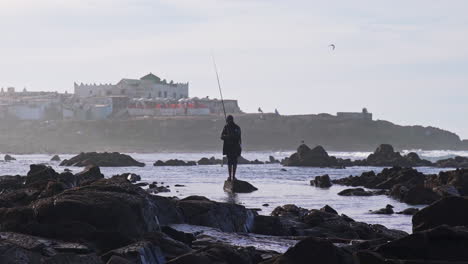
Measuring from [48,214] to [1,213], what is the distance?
0.78 meters

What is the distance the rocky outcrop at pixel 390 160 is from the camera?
211 feet

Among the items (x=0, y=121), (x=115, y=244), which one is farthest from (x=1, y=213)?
(x=0, y=121)

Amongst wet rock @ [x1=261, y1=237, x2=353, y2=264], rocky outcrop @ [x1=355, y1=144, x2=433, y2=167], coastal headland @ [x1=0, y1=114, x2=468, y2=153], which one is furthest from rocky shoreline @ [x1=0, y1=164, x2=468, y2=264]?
coastal headland @ [x1=0, y1=114, x2=468, y2=153]

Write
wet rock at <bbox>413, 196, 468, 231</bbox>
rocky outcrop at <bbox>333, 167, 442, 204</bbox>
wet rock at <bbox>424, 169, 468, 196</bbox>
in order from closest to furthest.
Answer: wet rock at <bbox>413, 196, 468, 231</bbox> → rocky outcrop at <bbox>333, 167, 442, 204</bbox> → wet rock at <bbox>424, 169, 468, 196</bbox>

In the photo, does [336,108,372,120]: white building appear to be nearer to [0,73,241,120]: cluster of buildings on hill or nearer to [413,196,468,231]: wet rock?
[0,73,241,120]: cluster of buildings on hill

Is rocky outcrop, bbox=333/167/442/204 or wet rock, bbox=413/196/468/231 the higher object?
wet rock, bbox=413/196/468/231

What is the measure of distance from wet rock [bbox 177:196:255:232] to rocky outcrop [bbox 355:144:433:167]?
4883 centimetres

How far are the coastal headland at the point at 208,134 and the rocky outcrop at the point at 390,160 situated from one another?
65.6 meters

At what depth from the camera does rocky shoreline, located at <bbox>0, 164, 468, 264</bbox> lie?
1009 centimetres

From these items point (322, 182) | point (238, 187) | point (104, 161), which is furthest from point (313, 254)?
point (104, 161)

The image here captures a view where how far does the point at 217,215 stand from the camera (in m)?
15.2

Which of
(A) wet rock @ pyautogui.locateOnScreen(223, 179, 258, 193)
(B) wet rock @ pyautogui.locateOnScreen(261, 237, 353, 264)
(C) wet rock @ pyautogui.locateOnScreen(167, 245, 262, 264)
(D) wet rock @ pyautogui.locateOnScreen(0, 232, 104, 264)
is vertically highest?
(B) wet rock @ pyautogui.locateOnScreen(261, 237, 353, 264)

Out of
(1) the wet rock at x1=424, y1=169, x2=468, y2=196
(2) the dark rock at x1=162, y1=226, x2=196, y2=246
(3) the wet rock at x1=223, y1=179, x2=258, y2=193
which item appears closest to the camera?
(2) the dark rock at x1=162, y1=226, x2=196, y2=246

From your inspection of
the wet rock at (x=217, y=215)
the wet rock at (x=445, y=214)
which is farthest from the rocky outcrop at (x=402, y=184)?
the wet rock at (x=445, y=214)
